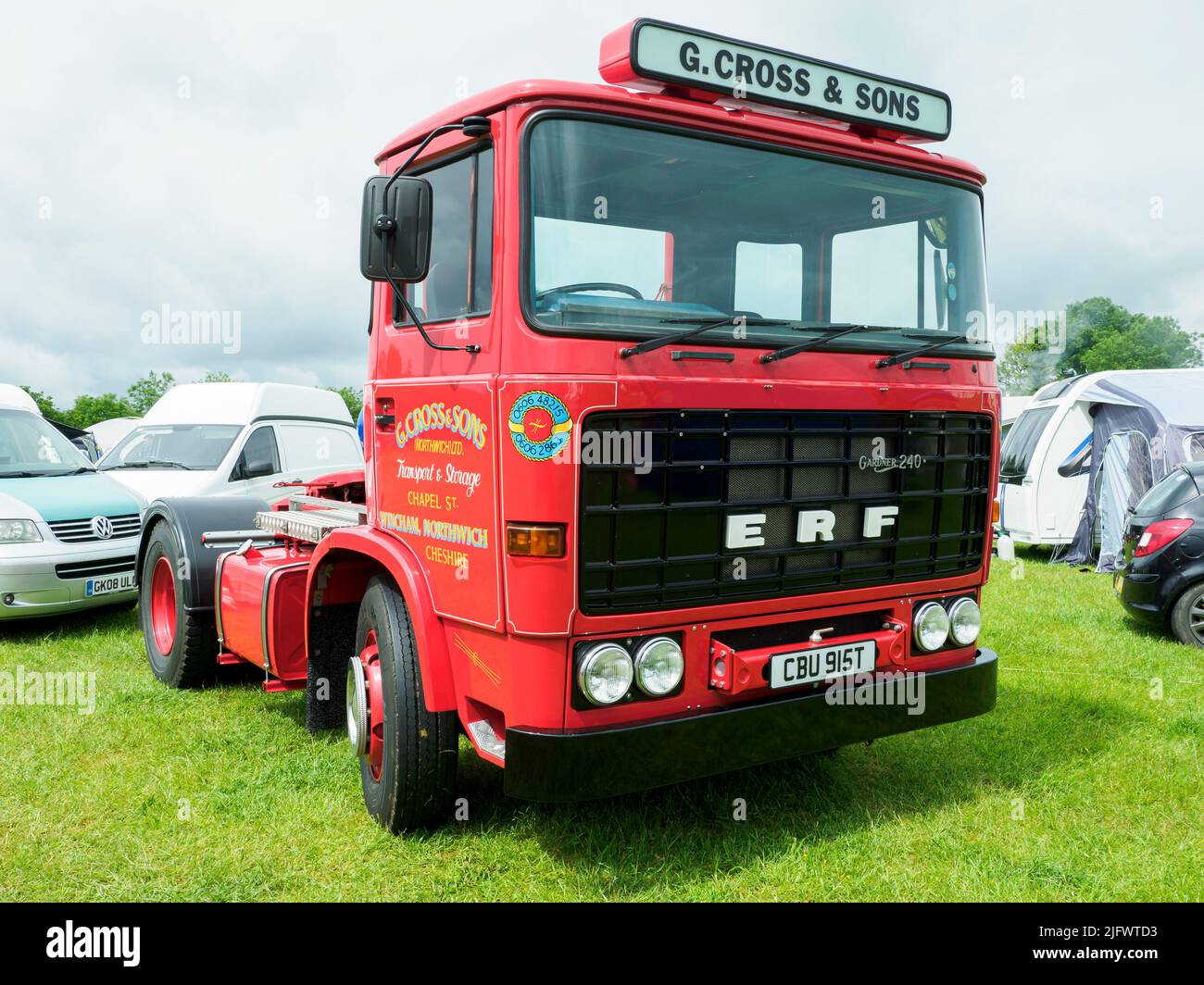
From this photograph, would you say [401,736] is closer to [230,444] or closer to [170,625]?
[170,625]

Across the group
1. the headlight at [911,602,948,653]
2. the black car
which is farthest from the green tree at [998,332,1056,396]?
the headlight at [911,602,948,653]

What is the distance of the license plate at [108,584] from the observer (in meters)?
8.21

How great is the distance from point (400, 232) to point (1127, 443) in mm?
10912

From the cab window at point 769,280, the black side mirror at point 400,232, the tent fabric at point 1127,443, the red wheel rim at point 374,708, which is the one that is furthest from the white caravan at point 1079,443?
the black side mirror at point 400,232

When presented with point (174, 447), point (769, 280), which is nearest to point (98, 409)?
point (174, 447)

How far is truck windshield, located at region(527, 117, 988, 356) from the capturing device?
3525mm

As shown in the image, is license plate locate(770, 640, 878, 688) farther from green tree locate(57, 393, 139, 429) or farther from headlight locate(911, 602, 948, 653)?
green tree locate(57, 393, 139, 429)

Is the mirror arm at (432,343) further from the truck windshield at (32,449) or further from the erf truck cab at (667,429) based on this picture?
the truck windshield at (32,449)

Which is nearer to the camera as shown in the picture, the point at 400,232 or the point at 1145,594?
the point at 400,232

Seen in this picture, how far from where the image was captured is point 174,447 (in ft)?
35.3

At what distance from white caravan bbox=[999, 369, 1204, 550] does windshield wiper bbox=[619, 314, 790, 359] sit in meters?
9.46

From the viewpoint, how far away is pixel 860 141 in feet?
13.8

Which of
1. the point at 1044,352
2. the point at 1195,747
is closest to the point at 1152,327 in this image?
the point at 1044,352

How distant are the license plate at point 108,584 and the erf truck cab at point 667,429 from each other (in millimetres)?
4428
